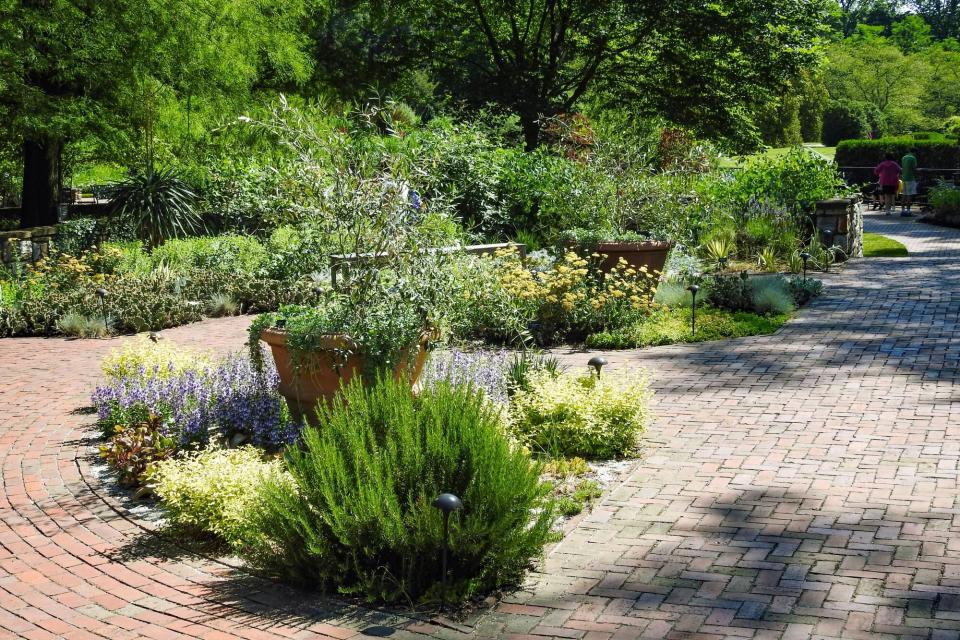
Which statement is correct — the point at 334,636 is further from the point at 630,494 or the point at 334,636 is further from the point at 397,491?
the point at 630,494

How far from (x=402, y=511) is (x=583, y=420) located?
89.5 inches

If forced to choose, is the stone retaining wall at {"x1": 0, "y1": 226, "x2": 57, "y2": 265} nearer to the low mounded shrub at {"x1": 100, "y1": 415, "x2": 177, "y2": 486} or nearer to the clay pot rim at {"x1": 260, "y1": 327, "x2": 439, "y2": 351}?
the low mounded shrub at {"x1": 100, "y1": 415, "x2": 177, "y2": 486}

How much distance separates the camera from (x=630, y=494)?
5.86 meters

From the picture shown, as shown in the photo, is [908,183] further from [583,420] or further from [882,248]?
[583,420]

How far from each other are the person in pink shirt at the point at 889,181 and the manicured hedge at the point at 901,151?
5.33 meters

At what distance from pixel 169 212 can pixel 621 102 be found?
525 inches

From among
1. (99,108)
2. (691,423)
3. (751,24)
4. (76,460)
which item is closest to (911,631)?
(691,423)

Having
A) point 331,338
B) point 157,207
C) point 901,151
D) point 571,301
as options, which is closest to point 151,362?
point 331,338

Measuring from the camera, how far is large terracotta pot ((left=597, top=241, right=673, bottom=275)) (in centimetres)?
1172

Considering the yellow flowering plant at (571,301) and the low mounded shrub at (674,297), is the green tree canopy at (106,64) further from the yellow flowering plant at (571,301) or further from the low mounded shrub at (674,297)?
the low mounded shrub at (674,297)

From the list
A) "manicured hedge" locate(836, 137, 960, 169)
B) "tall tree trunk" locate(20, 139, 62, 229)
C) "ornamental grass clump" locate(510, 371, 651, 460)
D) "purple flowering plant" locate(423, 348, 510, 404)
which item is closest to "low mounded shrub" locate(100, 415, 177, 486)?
"purple flowering plant" locate(423, 348, 510, 404)

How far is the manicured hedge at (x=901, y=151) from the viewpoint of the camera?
31.0 meters

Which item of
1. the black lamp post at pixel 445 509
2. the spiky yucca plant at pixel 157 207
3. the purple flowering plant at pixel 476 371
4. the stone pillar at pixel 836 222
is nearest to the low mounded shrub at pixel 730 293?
the purple flowering plant at pixel 476 371

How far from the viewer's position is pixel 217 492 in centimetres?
533
